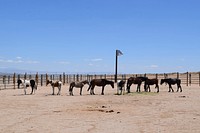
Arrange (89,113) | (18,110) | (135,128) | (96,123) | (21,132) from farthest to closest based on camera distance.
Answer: (18,110) < (89,113) < (96,123) < (135,128) < (21,132)

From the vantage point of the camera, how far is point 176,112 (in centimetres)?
1738

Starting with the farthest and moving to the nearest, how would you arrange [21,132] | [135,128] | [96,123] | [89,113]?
[89,113] < [96,123] < [135,128] < [21,132]

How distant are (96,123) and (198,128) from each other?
3.82 meters

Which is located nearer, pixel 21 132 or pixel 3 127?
pixel 21 132

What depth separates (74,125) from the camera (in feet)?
44.5

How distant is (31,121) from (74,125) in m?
2.03

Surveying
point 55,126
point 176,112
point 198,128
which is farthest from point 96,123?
point 176,112

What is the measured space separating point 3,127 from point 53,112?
4518 mm

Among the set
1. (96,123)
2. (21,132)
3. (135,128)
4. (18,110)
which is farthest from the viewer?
(18,110)

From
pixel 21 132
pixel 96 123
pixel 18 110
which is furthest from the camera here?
pixel 18 110

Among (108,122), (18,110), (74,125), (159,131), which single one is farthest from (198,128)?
(18,110)

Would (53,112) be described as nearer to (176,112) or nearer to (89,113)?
(89,113)

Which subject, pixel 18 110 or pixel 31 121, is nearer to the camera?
A: pixel 31 121

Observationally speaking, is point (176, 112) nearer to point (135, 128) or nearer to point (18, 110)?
point (135, 128)
